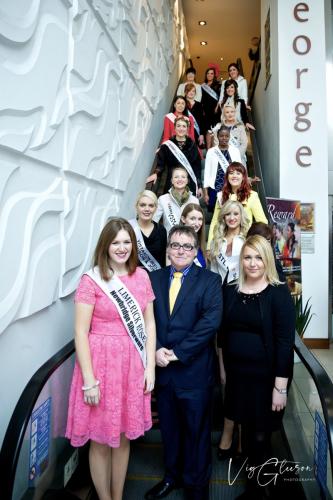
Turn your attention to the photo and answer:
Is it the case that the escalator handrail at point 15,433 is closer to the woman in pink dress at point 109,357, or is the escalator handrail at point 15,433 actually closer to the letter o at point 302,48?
the woman in pink dress at point 109,357

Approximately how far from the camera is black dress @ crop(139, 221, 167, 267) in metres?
3.40

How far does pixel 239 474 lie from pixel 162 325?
4.07 ft

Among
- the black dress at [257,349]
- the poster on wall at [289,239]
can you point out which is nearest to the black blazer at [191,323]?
the black dress at [257,349]

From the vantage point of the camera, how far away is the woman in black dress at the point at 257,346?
7.52 ft

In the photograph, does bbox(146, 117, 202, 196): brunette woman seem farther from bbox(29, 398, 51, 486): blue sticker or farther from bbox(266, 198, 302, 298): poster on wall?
bbox(29, 398, 51, 486): blue sticker

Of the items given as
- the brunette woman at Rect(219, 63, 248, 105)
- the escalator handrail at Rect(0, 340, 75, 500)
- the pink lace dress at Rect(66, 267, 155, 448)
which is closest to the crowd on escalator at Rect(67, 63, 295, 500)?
the pink lace dress at Rect(66, 267, 155, 448)

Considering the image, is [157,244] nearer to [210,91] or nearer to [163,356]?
[163,356]

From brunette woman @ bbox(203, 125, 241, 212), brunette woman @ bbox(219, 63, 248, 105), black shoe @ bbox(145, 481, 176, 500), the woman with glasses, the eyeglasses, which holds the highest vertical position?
brunette woman @ bbox(219, 63, 248, 105)

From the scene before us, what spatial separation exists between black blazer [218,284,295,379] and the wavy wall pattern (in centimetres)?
132

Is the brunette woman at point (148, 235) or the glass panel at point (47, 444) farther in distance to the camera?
the brunette woman at point (148, 235)

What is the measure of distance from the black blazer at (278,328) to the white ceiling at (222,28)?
11658 millimetres

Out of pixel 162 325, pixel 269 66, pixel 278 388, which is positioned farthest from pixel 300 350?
pixel 269 66

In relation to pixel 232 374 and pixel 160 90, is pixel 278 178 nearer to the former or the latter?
pixel 160 90

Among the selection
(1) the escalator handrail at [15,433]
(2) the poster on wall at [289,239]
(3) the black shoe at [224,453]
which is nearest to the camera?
(1) the escalator handrail at [15,433]
